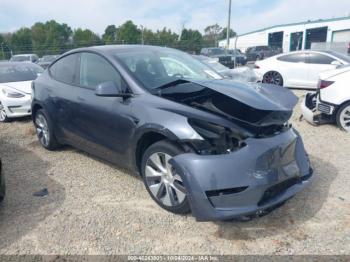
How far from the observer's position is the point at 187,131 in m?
2.99

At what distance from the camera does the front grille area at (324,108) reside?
6.08 m

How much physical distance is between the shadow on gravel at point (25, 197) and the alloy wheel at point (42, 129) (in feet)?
0.93

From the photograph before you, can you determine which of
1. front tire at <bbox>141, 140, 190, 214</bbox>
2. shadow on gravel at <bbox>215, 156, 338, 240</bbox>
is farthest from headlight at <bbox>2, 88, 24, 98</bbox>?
shadow on gravel at <bbox>215, 156, 338, 240</bbox>

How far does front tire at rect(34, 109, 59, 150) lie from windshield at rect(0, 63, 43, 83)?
129 inches

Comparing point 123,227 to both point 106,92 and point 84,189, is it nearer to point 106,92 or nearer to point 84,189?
point 84,189

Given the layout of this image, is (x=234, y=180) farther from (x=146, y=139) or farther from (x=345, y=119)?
(x=345, y=119)

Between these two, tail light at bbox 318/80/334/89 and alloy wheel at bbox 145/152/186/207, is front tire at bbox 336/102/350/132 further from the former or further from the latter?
alloy wheel at bbox 145/152/186/207

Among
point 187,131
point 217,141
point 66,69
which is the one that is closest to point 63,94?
point 66,69

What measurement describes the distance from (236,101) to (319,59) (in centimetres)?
906

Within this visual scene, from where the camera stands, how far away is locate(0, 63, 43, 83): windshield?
26.6ft

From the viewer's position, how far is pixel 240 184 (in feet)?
9.02

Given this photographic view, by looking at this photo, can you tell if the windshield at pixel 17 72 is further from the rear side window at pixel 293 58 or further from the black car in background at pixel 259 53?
the black car in background at pixel 259 53

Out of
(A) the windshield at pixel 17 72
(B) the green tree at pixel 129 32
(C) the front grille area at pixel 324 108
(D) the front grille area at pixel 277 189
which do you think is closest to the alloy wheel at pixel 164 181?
(D) the front grille area at pixel 277 189

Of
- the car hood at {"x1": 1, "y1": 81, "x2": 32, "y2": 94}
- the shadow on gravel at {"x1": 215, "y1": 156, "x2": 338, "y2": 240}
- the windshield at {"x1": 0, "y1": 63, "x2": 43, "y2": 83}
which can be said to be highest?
the windshield at {"x1": 0, "y1": 63, "x2": 43, "y2": 83}
